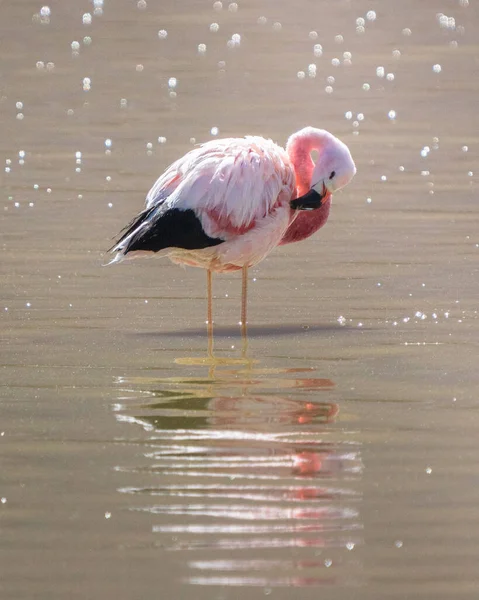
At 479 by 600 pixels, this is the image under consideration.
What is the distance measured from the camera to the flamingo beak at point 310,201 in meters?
9.59

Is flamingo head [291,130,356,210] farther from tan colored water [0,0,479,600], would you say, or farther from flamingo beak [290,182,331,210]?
tan colored water [0,0,479,600]

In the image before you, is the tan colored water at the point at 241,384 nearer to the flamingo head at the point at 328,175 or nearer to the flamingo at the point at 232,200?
the flamingo at the point at 232,200

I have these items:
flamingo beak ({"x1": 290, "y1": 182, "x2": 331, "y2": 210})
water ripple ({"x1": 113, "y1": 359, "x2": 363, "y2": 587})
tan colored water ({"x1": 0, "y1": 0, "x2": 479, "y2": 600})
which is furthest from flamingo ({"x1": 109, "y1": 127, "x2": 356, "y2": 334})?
water ripple ({"x1": 113, "y1": 359, "x2": 363, "y2": 587})

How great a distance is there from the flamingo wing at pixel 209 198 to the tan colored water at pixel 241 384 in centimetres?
53

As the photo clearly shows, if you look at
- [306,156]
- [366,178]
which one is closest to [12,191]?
[366,178]

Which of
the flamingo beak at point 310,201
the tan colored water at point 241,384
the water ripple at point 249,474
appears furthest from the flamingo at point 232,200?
the water ripple at point 249,474

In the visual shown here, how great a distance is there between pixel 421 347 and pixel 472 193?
4.81m

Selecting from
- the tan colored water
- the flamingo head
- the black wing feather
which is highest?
the flamingo head

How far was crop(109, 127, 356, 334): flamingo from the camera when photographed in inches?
360

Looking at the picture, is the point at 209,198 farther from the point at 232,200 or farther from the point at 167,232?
the point at 167,232

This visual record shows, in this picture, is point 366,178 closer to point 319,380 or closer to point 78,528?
point 319,380

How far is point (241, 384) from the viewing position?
800cm

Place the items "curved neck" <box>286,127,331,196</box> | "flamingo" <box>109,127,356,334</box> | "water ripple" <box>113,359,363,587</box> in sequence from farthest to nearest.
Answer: "curved neck" <box>286,127,331,196</box>, "flamingo" <box>109,127,356,334</box>, "water ripple" <box>113,359,363,587</box>

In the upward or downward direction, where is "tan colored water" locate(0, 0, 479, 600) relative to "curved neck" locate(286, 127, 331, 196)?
downward
